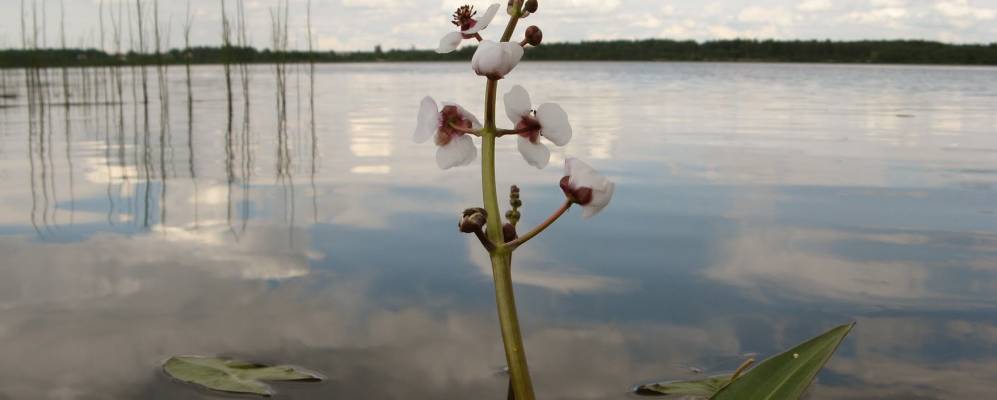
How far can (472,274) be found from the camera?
292 cm

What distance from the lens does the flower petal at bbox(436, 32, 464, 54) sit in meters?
1.10

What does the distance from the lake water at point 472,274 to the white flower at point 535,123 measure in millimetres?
863

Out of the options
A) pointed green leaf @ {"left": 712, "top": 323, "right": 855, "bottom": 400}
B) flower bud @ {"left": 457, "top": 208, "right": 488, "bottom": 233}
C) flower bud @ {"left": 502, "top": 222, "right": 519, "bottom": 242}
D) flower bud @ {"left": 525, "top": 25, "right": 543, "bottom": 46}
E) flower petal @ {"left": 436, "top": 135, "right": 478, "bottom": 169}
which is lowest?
pointed green leaf @ {"left": 712, "top": 323, "right": 855, "bottom": 400}

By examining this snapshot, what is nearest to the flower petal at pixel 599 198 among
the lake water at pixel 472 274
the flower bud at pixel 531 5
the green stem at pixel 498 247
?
the green stem at pixel 498 247

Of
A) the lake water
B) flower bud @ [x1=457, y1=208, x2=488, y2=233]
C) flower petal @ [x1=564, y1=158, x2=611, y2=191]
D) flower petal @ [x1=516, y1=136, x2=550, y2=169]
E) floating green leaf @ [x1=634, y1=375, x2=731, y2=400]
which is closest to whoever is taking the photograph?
flower bud @ [x1=457, y1=208, x2=488, y2=233]

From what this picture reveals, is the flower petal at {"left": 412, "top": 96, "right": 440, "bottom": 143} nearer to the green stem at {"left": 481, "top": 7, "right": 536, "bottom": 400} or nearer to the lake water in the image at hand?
the green stem at {"left": 481, "top": 7, "right": 536, "bottom": 400}

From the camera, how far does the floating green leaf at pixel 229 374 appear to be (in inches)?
75.5

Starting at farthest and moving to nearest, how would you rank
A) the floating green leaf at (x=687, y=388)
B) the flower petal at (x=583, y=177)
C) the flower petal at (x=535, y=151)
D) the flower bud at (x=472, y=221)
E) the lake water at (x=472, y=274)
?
the lake water at (x=472, y=274) → the floating green leaf at (x=687, y=388) → the flower petal at (x=535, y=151) → the flower petal at (x=583, y=177) → the flower bud at (x=472, y=221)

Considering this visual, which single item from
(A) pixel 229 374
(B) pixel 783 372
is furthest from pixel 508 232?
(A) pixel 229 374

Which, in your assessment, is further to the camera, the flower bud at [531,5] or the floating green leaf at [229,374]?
the floating green leaf at [229,374]

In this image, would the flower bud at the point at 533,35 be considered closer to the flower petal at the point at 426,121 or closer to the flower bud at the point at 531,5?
the flower bud at the point at 531,5

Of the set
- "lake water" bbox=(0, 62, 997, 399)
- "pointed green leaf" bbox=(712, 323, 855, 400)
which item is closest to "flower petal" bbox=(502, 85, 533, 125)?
"pointed green leaf" bbox=(712, 323, 855, 400)

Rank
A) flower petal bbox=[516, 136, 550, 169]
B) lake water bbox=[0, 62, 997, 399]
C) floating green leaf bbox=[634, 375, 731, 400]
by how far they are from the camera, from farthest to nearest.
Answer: lake water bbox=[0, 62, 997, 399] → floating green leaf bbox=[634, 375, 731, 400] → flower petal bbox=[516, 136, 550, 169]

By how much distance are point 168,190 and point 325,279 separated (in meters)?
2.50
